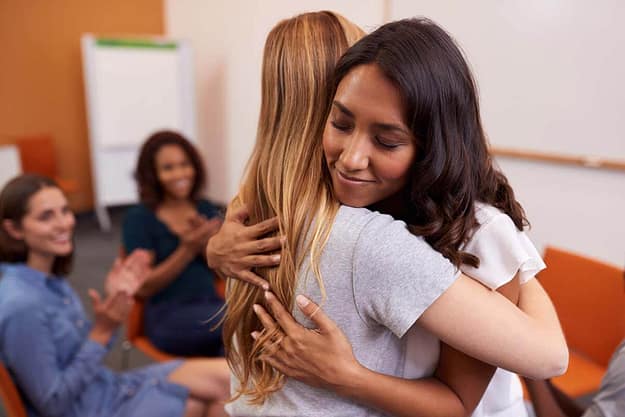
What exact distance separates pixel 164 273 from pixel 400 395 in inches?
61.4

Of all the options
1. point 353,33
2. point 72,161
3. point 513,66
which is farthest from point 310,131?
point 72,161

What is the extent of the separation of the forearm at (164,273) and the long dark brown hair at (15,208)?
0.53 m

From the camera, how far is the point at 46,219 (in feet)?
5.61

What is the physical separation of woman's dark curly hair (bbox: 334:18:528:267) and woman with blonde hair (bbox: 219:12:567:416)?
0.08 ft

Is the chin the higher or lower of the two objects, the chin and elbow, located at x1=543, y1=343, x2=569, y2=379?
the lower

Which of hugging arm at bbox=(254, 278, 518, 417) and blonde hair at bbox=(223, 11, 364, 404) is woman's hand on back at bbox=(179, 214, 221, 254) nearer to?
blonde hair at bbox=(223, 11, 364, 404)

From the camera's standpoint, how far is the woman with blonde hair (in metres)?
0.67

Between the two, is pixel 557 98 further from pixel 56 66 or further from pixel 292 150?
pixel 56 66

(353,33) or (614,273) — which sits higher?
(353,33)

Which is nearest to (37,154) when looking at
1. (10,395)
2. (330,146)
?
(10,395)

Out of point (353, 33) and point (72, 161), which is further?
point (72, 161)

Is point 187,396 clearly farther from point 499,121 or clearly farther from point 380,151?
point 499,121

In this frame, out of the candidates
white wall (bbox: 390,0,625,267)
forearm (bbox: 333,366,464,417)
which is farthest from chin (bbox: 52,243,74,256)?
white wall (bbox: 390,0,625,267)

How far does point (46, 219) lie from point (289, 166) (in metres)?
1.22
